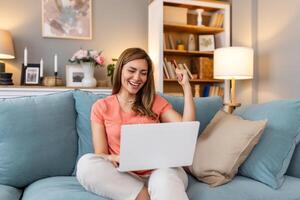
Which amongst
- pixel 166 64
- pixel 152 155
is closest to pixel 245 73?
pixel 166 64

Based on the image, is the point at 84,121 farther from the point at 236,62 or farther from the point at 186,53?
the point at 186,53

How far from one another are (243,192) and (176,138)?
0.39 metres

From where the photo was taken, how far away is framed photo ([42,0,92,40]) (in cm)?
343

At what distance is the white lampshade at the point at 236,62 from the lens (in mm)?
2996

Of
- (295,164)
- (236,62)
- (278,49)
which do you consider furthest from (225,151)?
(278,49)

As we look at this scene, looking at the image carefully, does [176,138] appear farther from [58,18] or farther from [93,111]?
[58,18]

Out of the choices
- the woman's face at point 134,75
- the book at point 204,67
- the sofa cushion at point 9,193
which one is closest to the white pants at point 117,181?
the sofa cushion at point 9,193

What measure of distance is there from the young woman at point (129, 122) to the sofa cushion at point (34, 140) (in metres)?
0.20

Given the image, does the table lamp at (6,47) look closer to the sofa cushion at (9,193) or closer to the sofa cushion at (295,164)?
the sofa cushion at (9,193)

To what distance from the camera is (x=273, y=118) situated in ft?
5.04

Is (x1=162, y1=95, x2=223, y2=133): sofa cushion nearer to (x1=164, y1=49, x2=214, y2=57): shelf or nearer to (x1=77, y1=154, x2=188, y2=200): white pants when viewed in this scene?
(x1=77, y1=154, x2=188, y2=200): white pants

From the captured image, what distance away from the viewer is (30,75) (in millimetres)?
3215

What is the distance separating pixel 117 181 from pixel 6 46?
2.39 m

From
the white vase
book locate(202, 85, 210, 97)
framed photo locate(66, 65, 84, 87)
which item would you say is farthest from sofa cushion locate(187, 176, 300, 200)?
book locate(202, 85, 210, 97)
